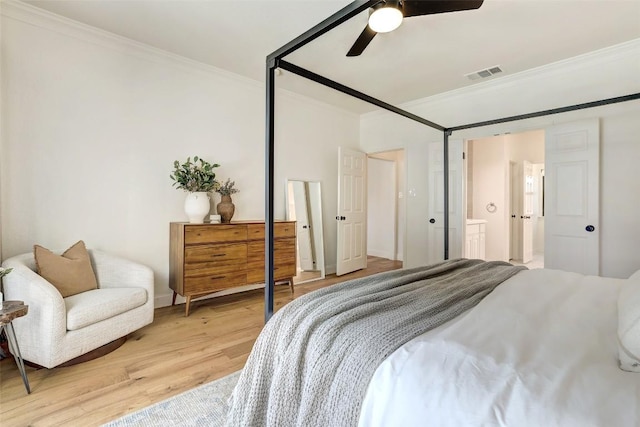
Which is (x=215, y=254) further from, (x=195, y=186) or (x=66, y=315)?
(x=66, y=315)

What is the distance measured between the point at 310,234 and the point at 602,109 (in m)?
3.87

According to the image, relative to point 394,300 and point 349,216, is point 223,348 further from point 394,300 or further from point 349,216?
point 349,216

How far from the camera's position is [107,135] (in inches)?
118

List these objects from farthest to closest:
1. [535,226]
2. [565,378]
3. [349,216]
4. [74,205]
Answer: [535,226], [349,216], [74,205], [565,378]

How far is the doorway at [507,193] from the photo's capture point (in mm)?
5441

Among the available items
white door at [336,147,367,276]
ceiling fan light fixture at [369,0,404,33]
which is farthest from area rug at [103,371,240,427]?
white door at [336,147,367,276]

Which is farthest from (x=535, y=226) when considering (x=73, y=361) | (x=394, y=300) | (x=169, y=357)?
(x=73, y=361)

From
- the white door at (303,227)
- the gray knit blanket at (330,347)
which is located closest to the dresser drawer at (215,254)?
the white door at (303,227)

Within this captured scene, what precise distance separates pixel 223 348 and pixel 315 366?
1.68m

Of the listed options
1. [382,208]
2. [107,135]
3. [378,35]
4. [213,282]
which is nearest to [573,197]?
[378,35]

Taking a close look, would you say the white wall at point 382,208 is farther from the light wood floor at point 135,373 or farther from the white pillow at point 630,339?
the white pillow at point 630,339

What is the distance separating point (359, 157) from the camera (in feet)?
17.3

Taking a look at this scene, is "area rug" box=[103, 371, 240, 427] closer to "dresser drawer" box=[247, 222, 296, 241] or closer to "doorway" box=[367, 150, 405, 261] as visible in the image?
"dresser drawer" box=[247, 222, 296, 241]

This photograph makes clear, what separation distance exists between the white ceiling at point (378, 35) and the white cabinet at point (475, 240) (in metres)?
2.23
